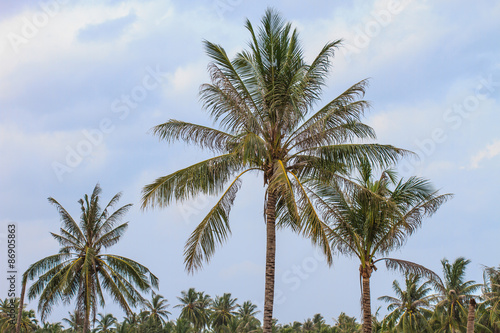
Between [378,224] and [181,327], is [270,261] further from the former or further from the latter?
[181,327]

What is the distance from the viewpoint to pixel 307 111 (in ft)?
49.1

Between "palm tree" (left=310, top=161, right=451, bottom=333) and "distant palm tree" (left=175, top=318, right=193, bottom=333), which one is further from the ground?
"palm tree" (left=310, top=161, right=451, bottom=333)

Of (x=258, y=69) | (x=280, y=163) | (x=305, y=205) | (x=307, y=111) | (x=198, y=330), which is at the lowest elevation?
(x=198, y=330)

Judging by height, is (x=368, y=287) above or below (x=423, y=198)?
below

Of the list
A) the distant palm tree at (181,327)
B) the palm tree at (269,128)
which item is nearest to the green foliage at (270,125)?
the palm tree at (269,128)

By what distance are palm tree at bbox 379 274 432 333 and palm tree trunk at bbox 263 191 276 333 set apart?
29.8 m

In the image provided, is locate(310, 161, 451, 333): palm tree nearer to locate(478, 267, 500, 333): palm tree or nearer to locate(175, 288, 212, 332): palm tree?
locate(478, 267, 500, 333): palm tree

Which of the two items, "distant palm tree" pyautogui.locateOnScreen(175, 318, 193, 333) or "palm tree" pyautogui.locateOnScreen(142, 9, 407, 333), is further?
"distant palm tree" pyautogui.locateOnScreen(175, 318, 193, 333)

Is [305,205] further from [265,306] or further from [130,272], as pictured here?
[130,272]

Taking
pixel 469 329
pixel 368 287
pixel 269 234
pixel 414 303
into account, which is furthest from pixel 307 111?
pixel 414 303

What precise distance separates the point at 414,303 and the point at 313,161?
30.7 m

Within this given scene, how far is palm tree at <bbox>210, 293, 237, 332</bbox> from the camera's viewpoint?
229 ft

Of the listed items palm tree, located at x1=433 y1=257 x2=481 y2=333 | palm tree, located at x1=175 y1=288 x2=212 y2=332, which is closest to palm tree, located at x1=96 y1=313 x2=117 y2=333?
palm tree, located at x1=175 y1=288 x2=212 y2=332

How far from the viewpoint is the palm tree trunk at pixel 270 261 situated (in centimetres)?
1327
